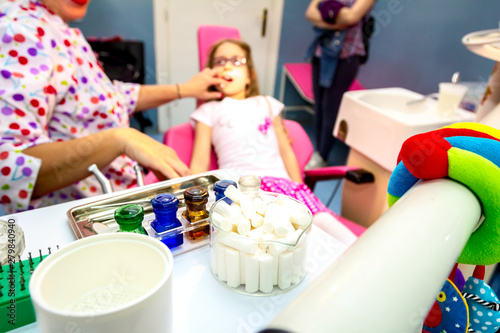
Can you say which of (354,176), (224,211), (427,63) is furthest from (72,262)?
(427,63)

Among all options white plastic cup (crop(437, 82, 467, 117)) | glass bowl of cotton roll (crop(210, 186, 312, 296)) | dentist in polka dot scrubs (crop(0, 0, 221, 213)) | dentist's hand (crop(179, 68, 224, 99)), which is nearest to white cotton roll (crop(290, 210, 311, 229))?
glass bowl of cotton roll (crop(210, 186, 312, 296))

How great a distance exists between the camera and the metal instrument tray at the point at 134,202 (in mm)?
574

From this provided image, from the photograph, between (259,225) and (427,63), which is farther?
(427,63)

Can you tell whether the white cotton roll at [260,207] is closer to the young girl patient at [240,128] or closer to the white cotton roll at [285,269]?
the white cotton roll at [285,269]

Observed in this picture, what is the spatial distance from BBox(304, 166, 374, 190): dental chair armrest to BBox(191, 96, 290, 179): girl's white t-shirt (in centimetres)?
10

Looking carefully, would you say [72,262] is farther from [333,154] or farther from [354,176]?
[333,154]

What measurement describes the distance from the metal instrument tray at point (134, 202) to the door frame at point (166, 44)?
246 centimetres

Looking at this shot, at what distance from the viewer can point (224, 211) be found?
0.49m

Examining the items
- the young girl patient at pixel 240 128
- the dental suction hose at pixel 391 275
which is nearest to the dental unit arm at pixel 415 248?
the dental suction hose at pixel 391 275

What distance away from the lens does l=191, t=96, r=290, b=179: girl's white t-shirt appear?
4.32ft

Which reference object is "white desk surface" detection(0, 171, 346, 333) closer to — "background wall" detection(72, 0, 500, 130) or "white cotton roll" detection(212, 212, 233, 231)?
"white cotton roll" detection(212, 212, 233, 231)

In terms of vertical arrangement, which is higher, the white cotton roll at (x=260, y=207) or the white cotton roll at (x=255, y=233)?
the white cotton roll at (x=260, y=207)

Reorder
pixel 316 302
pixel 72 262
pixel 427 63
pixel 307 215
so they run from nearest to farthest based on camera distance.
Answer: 1. pixel 316 302
2. pixel 72 262
3. pixel 307 215
4. pixel 427 63

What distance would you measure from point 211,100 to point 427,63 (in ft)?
4.78
